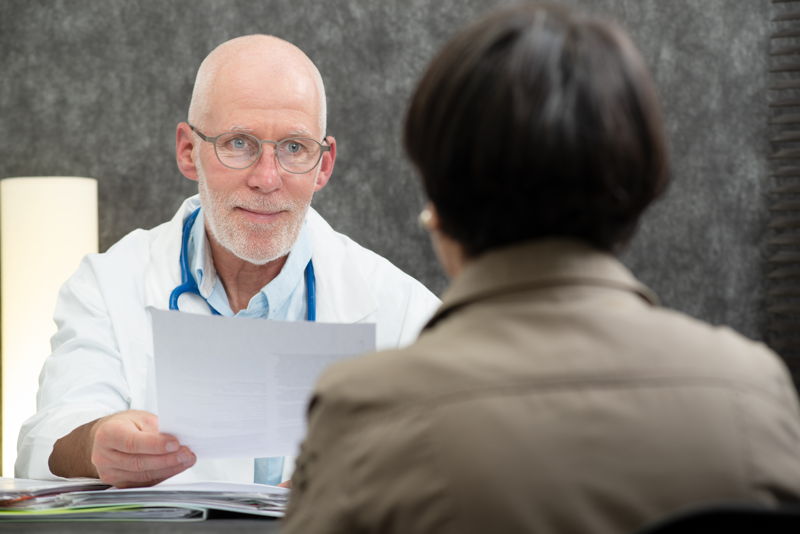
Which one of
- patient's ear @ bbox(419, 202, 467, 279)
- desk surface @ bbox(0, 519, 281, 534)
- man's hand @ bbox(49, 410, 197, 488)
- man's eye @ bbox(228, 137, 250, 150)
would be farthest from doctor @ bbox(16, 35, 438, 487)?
patient's ear @ bbox(419, 202, 467, 279)

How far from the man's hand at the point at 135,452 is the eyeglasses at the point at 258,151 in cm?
76

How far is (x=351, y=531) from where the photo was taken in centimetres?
65

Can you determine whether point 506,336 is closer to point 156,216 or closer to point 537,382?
point 537,382

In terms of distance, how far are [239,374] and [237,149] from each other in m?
0.85

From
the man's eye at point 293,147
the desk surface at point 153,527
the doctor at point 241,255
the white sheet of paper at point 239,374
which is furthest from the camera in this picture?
the man's eye at point 293,147

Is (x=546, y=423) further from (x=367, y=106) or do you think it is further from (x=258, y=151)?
(x=367, y=106)

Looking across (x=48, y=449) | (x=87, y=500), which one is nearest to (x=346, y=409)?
(x=87, y=500)

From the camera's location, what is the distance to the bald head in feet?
6.93

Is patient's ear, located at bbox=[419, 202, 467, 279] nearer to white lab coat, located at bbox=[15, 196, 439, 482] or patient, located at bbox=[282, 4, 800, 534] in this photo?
patient, located at bbox=[282, 4, 800, 534]

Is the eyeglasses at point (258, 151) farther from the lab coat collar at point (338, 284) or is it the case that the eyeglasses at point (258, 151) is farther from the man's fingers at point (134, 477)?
the man's fingers at point (134, 477)

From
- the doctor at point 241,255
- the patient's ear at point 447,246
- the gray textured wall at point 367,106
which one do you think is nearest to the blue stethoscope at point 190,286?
the doctor at point 241,255

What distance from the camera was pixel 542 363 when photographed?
2.13ft

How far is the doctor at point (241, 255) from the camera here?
1996 mm

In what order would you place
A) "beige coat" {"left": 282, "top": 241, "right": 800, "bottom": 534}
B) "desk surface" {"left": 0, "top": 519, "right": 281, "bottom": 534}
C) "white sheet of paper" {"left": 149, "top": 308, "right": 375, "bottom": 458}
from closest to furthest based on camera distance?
"beige coat" {"left": 282, "top": 241, "right": 800, "bottom": 534}, "desk surface" {"left": 0, "top": 519, "right": 281, "bottom": 534}, "white sheet of paper" {"left": 149, "top": 308, "right": 375, "bottom": 458}
